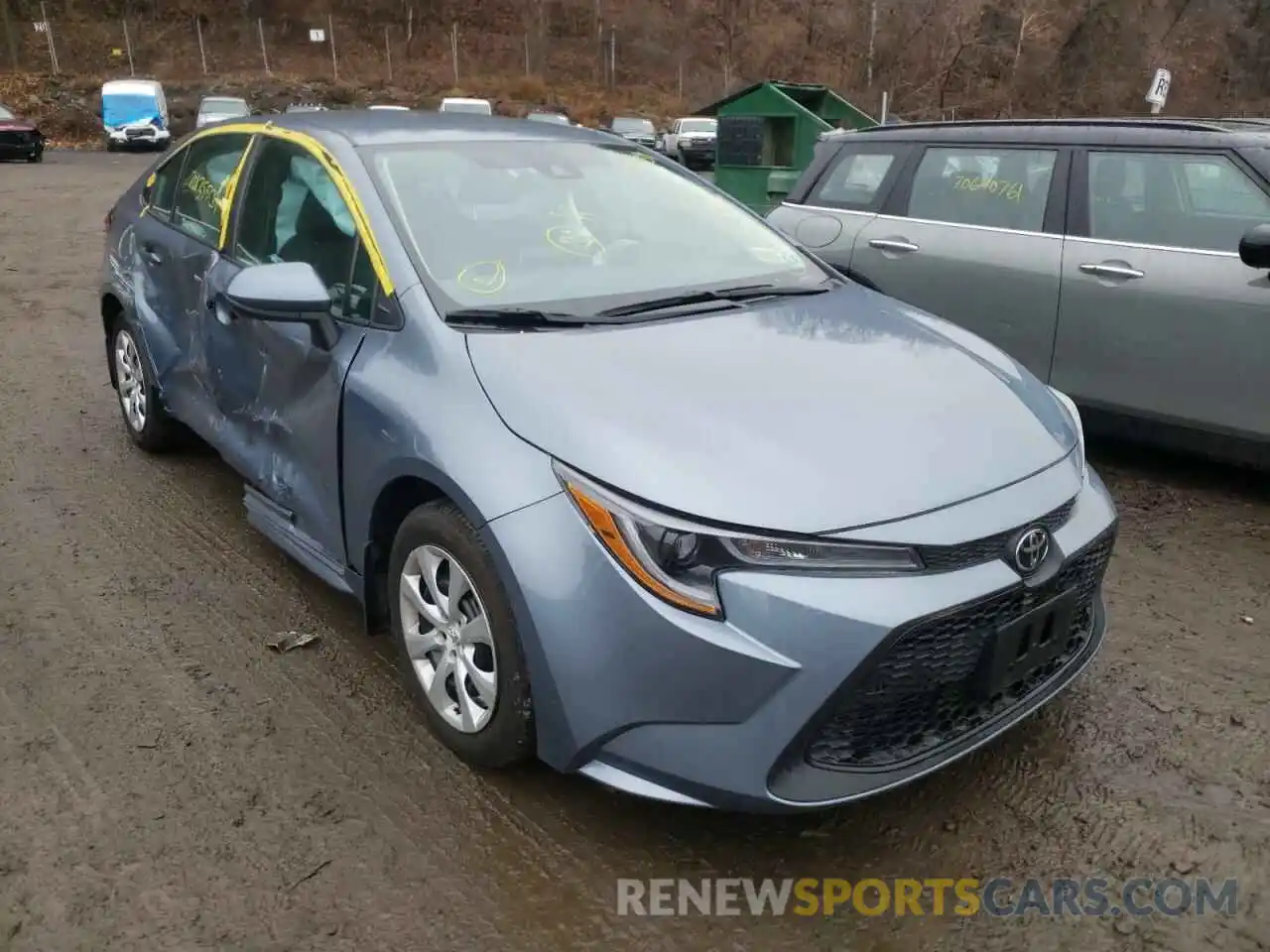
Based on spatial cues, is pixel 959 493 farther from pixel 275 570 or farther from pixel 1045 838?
pixel 275 570

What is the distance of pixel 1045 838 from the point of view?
2.53m

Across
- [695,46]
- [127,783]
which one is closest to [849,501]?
[127,783]

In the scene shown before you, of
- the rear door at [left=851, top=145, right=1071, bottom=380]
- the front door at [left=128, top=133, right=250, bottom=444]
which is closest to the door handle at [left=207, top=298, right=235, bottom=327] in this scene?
the front door at [left=128, top=133, right=250, bottom=444]

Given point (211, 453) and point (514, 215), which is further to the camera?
point (211, 453)

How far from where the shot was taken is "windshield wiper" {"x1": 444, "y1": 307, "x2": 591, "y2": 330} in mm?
2816

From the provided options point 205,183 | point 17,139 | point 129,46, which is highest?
point 129,46

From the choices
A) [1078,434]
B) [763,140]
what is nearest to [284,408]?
[1078,434]

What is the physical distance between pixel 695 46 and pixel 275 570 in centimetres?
5507

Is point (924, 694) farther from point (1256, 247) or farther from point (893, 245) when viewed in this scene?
point (893, 245)

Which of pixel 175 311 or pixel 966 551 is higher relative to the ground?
pixel 175 311

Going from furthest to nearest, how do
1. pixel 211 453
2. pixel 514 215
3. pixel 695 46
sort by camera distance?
pixel 695 46 → pixel 211 453 → pixel 514 215

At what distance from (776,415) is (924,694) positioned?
2.32 feet

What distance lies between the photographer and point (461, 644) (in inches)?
103

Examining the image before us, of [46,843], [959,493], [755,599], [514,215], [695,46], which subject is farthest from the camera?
[695,46]
